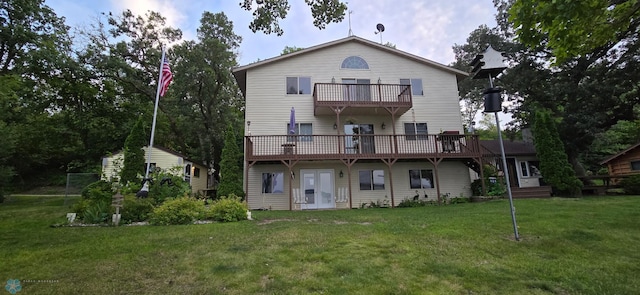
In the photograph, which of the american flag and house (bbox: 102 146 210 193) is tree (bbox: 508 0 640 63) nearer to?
the american flag

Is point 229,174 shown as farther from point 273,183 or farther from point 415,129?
point 415,129

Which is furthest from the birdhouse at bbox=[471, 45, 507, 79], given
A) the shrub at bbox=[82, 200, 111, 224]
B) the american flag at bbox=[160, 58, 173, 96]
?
the american flag at bbox=[160, 58, 173, 96]

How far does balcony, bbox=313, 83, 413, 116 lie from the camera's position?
14.2m

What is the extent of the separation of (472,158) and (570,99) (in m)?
8.01

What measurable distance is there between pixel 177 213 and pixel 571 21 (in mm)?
9899

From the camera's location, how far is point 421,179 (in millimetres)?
15227

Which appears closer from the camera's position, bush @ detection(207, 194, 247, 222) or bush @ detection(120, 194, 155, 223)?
bush @ detection(120, 194, 155, 223)

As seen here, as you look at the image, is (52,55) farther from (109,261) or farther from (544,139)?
(544,139)

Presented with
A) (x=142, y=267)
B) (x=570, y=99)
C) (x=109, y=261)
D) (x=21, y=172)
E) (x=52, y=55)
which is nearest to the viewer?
(x=142, y=267)

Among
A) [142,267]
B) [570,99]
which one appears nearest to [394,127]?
[570,99]

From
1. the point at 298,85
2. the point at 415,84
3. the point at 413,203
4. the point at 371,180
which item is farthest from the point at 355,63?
the point at 413,203

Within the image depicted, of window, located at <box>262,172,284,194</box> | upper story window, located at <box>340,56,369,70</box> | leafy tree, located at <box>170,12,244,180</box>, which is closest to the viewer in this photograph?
window, located at <box>262,172,284,194</box>

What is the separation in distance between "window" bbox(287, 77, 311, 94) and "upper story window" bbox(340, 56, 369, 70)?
2.31 meters

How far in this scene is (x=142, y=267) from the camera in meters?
4.19
